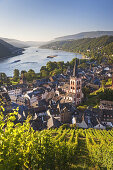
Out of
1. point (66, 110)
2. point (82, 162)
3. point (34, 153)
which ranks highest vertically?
point (34, 153)

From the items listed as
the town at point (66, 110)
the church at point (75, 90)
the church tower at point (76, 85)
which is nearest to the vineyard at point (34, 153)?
the town at point (66, 110)

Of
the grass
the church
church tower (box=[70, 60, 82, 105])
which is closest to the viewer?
the grass

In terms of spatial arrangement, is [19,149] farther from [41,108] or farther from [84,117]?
[41,108]

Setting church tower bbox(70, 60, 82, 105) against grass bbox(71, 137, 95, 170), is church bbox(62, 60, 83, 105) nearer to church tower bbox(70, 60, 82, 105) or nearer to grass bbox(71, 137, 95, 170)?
church tower bbox(70, 60, 82, 105)

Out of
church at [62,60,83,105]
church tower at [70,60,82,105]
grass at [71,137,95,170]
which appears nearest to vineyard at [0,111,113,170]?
grass at [71,137,95,170]

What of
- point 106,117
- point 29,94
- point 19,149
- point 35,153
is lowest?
point 106,117

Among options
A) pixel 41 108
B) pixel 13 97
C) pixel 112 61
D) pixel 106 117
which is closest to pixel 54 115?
pixel 41 108

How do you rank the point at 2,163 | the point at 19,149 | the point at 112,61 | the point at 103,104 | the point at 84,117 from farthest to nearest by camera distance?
the point at 112,61 → the point at 103,104 → the point at 84,117 → the point at 19,149 → the point at 2,163

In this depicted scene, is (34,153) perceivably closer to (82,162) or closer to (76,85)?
(82,162)

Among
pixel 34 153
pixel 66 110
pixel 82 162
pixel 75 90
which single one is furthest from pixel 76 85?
pixel 34 153

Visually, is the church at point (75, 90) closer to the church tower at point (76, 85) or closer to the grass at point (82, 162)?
the church tower at point (76, 85)

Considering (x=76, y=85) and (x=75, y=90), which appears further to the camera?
(x=75, y=90)
